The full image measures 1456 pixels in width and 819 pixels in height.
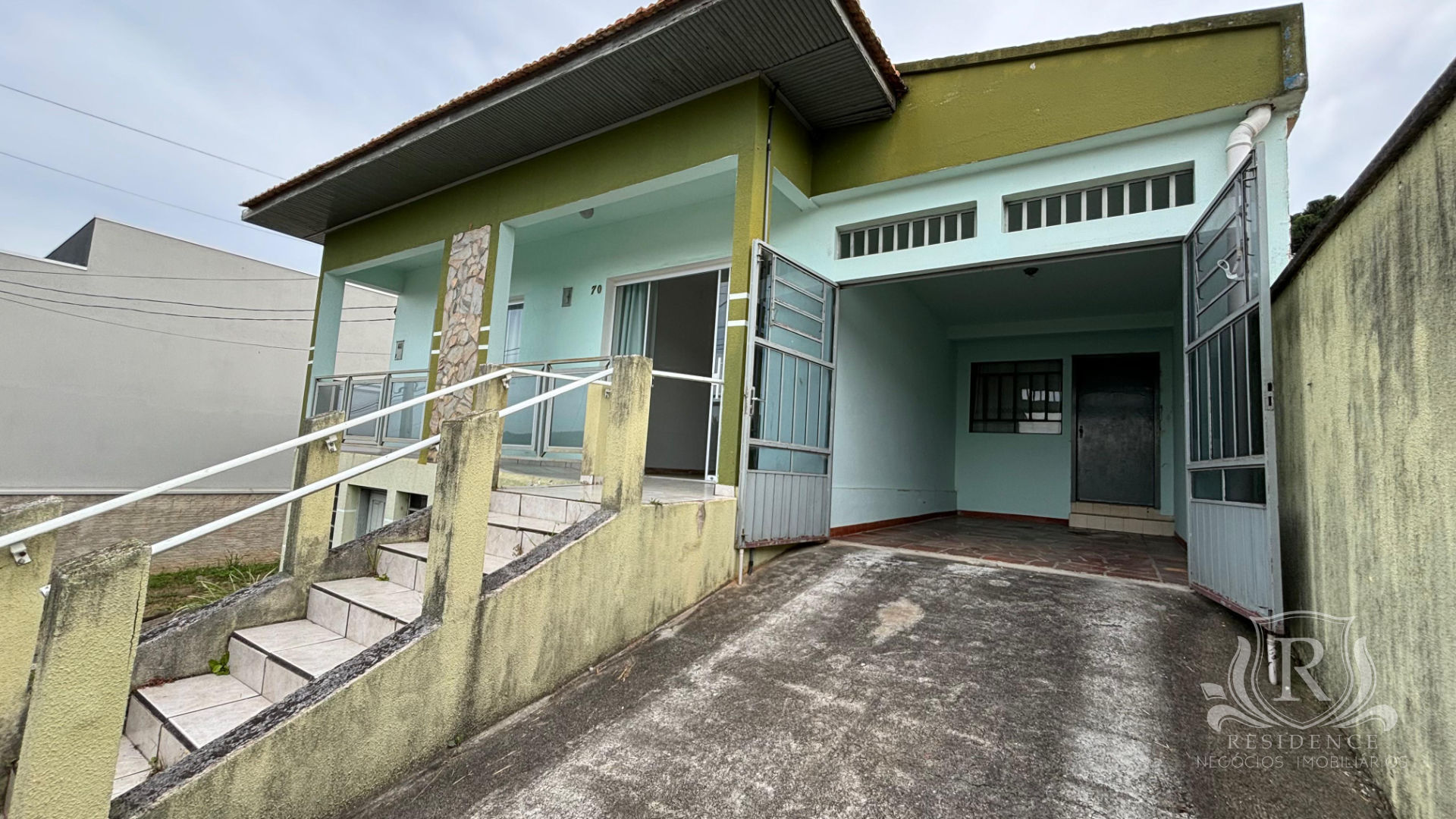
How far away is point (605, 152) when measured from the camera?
19.0ft

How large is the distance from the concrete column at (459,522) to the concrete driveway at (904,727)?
2.08ft

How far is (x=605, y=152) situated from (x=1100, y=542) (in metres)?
6.43

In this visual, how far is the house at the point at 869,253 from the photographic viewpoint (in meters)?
3.81

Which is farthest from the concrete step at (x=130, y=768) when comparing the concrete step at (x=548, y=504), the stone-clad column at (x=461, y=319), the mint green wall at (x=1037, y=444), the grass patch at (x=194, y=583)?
the mint green wall at (x=1037, y=444)

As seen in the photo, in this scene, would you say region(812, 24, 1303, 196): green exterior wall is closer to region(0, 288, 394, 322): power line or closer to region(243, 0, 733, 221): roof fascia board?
region(243, 0, 733, 221): roof fascia board

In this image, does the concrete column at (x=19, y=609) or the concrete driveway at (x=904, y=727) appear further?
the concrete driveway at (x=904, y=727)

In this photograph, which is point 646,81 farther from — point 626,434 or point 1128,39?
point 1128,39

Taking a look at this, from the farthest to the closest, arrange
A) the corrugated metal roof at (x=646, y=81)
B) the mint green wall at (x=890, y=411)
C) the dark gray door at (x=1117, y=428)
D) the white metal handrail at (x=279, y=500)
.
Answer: the dark gray door at (x=1117, y=428)
the mint green wall at (x=890, y=411)
the corrugated metal roof at (x=646, y=81)
the white metal handrail at (x=279, y=500)

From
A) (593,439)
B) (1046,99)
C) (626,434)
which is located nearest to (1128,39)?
(1046,99)

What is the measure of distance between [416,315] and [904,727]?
33.3 feet

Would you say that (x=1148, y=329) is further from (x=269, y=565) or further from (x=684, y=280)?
(x=269, y=565)

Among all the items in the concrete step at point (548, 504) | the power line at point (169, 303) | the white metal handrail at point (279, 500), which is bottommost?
the concrete step at point (548, 504)

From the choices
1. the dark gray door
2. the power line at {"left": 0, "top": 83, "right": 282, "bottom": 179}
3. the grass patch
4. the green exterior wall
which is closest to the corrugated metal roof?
the green exterior wall

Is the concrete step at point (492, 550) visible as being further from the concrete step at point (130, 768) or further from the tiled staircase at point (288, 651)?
the concrete step at point (130, 768)
